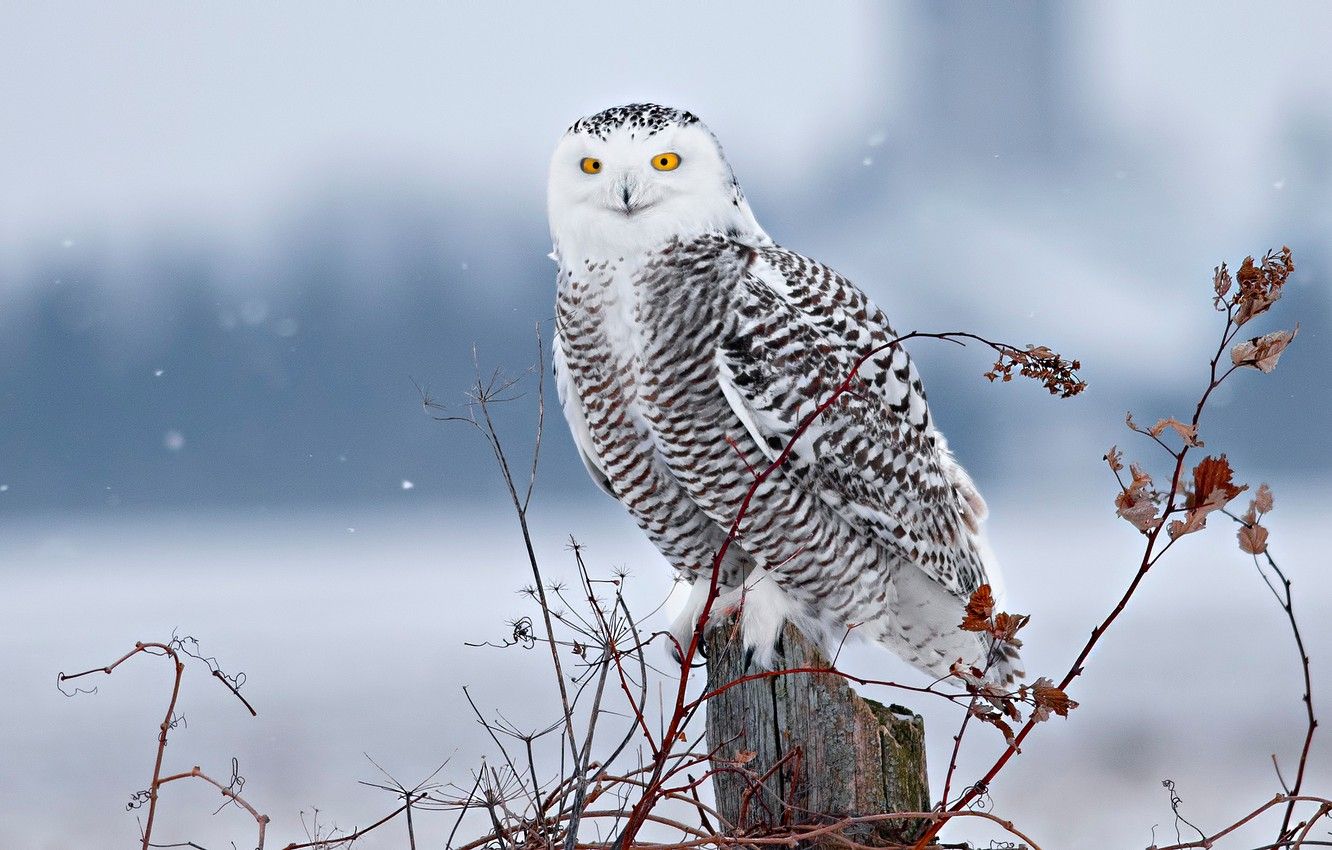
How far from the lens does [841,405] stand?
2.32 metres

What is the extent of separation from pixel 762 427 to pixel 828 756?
62 cm

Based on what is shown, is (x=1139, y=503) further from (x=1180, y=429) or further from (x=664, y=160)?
(x=664, y=160)

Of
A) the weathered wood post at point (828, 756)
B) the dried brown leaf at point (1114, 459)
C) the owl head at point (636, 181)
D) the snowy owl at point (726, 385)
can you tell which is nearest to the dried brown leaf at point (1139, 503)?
the dried brown leaf at point (1114, 459)

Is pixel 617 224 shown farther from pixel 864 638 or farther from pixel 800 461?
pixel 864 638

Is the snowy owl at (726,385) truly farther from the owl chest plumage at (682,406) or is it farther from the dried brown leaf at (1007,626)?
the dried brown leaf at (1007,626)

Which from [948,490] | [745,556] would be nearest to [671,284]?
[745,556]

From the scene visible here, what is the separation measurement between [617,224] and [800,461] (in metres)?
0.59

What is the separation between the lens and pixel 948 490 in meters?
2.64

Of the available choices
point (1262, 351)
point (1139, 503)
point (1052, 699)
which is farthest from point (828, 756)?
point (1262, 351)

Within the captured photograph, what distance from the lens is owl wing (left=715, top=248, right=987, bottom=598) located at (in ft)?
7.21

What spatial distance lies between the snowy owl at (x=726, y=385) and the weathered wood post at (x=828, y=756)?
0.22m

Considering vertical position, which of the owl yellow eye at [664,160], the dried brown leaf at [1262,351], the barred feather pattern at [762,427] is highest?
the owl yellow eye at [664,160]

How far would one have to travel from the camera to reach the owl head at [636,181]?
7.28 ft

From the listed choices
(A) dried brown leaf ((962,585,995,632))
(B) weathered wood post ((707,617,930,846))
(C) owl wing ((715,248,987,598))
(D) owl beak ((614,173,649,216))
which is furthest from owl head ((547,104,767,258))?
(A) dried brown leaf ((962,585,995,632))
